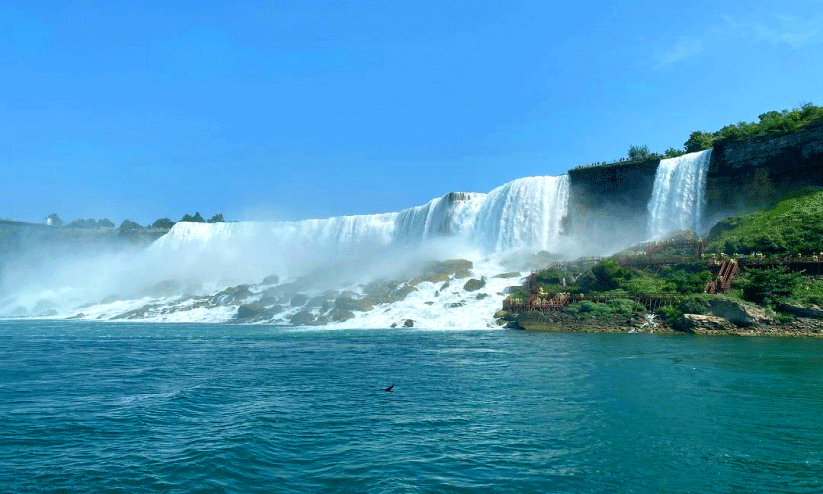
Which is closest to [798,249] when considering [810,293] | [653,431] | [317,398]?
[810,293]

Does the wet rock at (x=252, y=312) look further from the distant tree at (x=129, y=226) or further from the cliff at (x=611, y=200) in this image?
the distant tree at (x=129, y=226)

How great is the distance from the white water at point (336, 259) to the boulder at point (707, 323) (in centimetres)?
1016

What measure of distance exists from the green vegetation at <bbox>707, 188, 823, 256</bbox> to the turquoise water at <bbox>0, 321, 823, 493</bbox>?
36.7 ft

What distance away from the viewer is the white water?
4069 cm

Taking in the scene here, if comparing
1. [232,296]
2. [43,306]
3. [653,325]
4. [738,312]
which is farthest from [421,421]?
[43,306]

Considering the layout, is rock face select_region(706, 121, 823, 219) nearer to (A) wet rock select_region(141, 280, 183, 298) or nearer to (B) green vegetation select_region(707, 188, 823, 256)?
(B) green vegetation select_region(707, 188, 823, 256)

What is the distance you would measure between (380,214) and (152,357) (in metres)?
44.9

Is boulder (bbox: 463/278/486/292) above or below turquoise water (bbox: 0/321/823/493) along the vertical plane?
above

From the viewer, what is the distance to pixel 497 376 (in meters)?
16.2

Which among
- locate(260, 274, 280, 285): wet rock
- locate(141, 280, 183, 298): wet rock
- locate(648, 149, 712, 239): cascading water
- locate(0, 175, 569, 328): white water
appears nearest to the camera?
locate(0, 175, 569, 328): white water

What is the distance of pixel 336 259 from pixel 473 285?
2654cm

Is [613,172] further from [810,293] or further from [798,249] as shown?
[810,293]

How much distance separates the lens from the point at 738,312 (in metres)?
26.2

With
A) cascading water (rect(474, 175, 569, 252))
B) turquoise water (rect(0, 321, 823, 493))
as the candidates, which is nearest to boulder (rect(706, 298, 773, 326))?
turquoise water (rect(0, 321, 823, 493))
